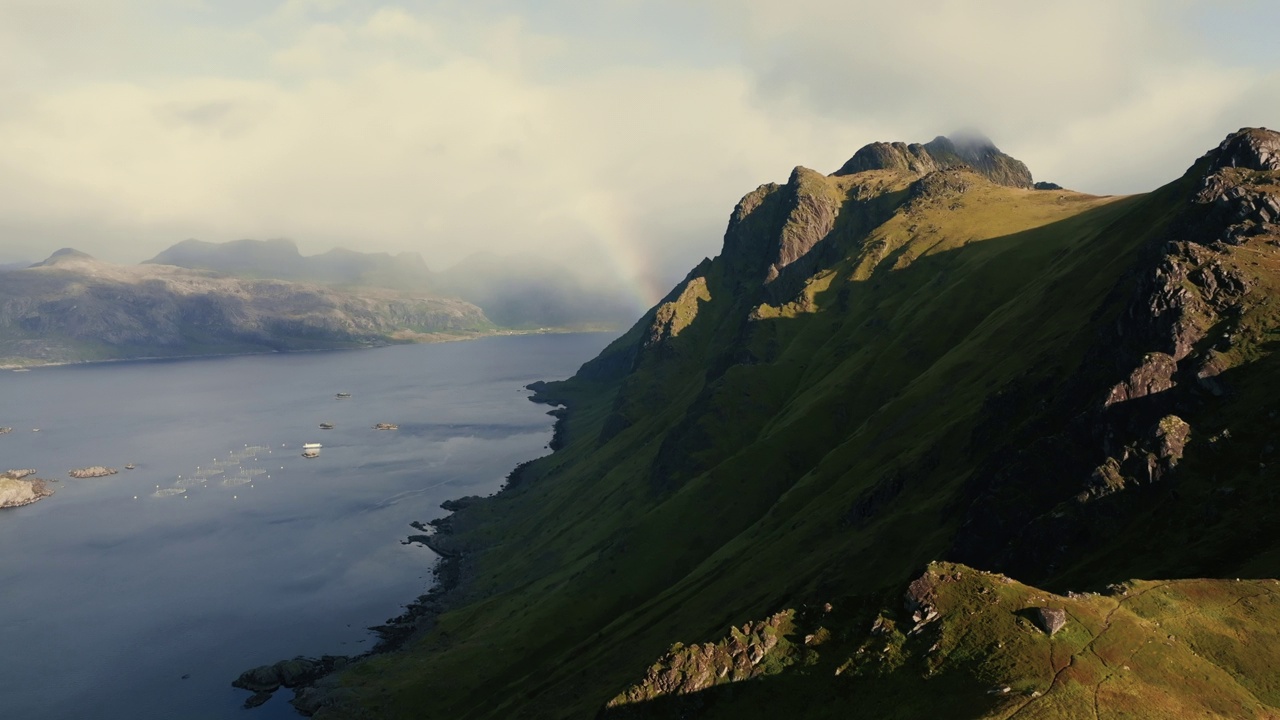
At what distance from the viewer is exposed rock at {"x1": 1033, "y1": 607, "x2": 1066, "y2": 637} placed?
222ft

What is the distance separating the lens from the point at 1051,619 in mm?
67938

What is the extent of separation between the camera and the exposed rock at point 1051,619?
67.8 metres

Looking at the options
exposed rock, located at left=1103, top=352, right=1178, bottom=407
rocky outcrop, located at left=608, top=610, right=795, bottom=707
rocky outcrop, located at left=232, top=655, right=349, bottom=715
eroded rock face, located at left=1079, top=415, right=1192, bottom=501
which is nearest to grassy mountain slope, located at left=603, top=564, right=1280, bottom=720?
rocky outcrop, located at left=608, top=610, right=795, bottom=707

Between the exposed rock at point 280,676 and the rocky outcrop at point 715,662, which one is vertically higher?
the rocky outcrop at point 715,662

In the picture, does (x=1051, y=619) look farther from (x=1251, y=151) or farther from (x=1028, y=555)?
(x=1251, y=151)

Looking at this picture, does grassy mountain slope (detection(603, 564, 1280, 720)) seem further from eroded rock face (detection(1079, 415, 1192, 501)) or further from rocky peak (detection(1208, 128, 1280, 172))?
rocky peak (detection(1208, 128, 1280, 172))

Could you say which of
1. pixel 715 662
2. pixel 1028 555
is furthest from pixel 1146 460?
pixel 715 662

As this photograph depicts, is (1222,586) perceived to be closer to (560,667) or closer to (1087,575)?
(1087,575)

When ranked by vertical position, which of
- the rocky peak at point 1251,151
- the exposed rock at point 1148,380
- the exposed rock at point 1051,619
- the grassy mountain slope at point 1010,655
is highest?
the rocky peak at point 1251,151

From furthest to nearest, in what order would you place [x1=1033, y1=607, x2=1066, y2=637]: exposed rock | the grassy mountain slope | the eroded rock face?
the eroded rock face, [x1=1033, y1=607, x2=1066, y2=637]: exposed rock, the grassy mountain slope

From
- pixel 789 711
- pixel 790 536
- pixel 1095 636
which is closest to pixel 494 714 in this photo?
pixel 790 536

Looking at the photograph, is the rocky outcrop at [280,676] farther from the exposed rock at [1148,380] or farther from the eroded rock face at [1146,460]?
the exposed rock at [1148,380]

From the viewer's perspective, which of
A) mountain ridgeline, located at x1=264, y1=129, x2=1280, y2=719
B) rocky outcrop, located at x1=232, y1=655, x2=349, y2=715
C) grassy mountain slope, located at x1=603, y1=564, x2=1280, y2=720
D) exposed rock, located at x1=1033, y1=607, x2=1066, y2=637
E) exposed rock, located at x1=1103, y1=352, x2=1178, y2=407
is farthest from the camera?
rocky outcrop, located at x1=232, y1=655, x2=349, y2=715

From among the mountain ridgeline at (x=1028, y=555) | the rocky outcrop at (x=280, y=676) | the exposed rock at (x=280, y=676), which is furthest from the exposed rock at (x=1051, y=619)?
the exposed rock at (x=280, y=676)
